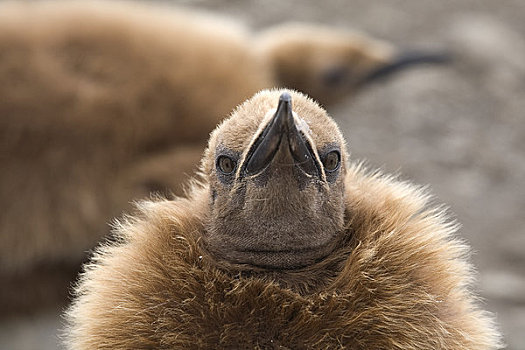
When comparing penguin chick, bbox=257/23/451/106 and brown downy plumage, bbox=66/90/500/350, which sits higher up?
penguin chick, bbox=257/23/451/106

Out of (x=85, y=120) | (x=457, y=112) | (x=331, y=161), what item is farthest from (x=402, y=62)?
(x=331, y=161)

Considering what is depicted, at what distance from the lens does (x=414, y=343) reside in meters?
1.16

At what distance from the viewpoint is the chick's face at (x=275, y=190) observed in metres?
1.17

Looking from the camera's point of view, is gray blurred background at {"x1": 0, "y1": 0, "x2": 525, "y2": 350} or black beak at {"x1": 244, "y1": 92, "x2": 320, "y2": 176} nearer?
black beak at {"x1": 244, "y1": 92, "x2": 320, "y2": 176}

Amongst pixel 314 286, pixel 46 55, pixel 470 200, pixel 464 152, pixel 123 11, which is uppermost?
pixel 464 152

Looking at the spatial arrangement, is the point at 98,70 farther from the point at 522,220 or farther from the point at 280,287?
the point at 522,220

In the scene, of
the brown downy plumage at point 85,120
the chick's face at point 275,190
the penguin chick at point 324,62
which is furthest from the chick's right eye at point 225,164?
the penguin chick at point 324,62

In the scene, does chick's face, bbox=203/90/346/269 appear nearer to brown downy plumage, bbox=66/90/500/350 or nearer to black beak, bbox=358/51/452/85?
brown downy plumage, bbox=66/90/500/350

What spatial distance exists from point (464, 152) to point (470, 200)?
1.09ft

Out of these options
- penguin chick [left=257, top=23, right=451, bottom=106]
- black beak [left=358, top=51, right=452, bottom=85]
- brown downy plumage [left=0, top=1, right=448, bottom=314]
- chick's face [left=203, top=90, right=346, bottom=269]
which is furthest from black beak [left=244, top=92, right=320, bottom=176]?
black beak [left=358, top=51, right=452, bottom=85]

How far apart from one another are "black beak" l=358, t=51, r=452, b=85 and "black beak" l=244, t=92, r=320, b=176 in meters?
2.21

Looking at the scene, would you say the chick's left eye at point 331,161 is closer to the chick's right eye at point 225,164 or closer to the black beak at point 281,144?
the black beak at point 281,144

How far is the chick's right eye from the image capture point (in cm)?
122

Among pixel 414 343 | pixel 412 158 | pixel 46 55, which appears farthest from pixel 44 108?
pixel 412 158
